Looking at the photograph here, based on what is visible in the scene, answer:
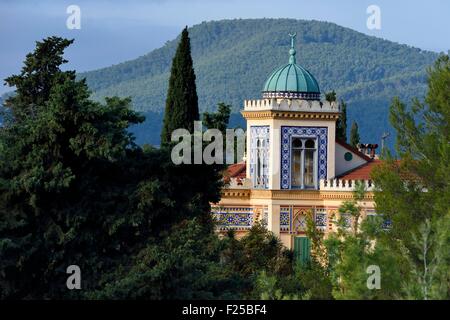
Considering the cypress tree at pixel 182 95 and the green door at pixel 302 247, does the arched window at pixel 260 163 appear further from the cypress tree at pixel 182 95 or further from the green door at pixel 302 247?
the cypress tree at pixel 182 95

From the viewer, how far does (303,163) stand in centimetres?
5234

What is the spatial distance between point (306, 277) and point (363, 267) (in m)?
6.48

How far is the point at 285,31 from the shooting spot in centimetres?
19075

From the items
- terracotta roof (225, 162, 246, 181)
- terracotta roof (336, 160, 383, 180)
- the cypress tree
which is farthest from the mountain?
terracotta roof (336, 160, 383, 180)

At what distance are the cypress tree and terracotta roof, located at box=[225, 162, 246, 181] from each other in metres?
1.97

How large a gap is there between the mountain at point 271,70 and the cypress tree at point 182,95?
100m

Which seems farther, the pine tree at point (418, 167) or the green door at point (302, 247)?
the green door at point (302, 247)

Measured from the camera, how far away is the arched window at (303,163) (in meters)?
52.2

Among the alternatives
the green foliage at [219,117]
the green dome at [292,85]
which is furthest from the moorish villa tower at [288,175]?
the green foliage at [219,117]

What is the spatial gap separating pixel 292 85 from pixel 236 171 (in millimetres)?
3395

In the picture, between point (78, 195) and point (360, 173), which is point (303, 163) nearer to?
point (360, 173)
